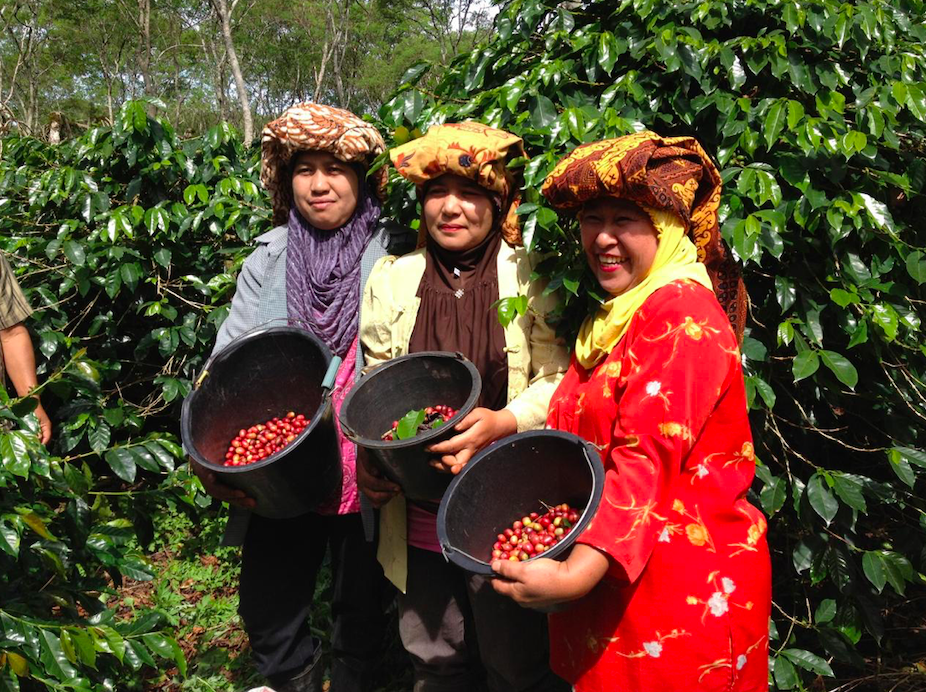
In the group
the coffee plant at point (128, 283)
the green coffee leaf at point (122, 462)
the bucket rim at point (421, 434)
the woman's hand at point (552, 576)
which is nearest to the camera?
the woman's hand at point (552, 576)

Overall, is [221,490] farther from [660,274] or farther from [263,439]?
[660,274]

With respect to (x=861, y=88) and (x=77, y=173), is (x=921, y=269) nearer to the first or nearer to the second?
(x=861, y=88)

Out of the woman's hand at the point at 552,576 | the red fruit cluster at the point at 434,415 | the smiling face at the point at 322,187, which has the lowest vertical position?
the woman's hand at the point at 552,576

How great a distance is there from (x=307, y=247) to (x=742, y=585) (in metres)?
1.50

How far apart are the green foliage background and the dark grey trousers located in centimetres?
67

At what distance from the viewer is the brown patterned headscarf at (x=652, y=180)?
56.7 inches

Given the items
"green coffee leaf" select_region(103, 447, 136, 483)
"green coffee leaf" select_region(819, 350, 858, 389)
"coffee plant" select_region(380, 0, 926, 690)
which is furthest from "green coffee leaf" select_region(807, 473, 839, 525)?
"green coffee leaf" select_region(103, 447, 136, 483)

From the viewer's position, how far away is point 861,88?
6.98ft

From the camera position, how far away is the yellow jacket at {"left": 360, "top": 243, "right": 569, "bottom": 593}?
1931 mm

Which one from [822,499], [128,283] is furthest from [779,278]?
[128,283]

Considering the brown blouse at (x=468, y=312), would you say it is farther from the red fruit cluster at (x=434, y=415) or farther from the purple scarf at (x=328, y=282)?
the purple scarf at (x=328, y=282)

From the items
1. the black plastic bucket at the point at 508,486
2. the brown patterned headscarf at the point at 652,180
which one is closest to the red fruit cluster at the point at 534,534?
the black plastic bucket at the point at 508,486

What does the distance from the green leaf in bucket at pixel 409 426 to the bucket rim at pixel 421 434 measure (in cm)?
4

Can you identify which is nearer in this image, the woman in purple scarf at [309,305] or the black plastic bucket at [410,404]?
the black plastic bucket at [410,404]
